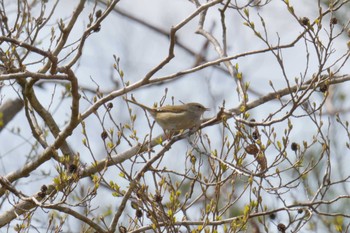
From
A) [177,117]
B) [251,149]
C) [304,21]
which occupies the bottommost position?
[251,149]

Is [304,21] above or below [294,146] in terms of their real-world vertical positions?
above

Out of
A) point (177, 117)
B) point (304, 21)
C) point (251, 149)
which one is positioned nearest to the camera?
point (251, 149)

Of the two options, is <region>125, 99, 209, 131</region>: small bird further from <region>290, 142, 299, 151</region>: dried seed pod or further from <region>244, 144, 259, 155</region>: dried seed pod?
<region>244, 144, 259, 155</region>: dried seed pod

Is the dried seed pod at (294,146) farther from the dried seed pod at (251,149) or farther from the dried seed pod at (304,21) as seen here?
the dried seed pod at (304,21)

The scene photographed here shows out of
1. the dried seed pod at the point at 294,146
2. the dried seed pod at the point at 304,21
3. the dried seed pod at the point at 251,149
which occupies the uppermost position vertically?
the dried seed pod at the point at 304,21

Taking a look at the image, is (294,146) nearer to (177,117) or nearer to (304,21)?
(304,21)

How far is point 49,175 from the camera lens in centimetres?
757

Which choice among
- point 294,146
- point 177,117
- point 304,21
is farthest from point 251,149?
point 177,117

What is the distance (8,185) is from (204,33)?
8.94 feet

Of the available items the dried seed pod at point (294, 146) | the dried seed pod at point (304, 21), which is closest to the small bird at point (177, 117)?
the dried seed pod at point (294, 146)

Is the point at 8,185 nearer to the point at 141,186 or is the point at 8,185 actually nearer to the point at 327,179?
the point at 141,186

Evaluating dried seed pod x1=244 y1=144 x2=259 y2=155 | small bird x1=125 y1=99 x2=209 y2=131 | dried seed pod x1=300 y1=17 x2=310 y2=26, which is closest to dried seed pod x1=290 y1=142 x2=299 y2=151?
dried seed pod x1=244 y1=144 x2=259 y2=155

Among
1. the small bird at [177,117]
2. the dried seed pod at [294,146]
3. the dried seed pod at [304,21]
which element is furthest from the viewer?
the small bird at [177,117]

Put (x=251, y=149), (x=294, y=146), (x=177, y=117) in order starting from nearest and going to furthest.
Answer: (x=251, y=149), (x=294, y=146), (x=177, y=117)
